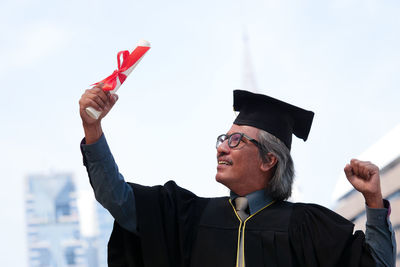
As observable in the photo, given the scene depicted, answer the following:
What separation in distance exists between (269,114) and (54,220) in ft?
548

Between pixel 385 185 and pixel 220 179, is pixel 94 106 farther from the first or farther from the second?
pixel 385 185

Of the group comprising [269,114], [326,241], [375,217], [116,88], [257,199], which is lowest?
[326,241]

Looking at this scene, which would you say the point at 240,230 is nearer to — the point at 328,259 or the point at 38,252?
the point at 328,259

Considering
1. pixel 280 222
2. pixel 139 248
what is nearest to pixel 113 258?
pixel 139 248

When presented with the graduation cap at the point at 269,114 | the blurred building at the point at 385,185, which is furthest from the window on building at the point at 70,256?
the graduation cap at the point at 269,114

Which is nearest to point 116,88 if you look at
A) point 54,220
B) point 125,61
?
point 125,61

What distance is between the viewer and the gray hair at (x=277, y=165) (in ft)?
12.8

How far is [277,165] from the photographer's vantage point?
3.97 meters

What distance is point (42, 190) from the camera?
6467 inches

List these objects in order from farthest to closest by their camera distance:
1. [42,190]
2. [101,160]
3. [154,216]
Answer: [42,190] < [154,216] < [101,160]

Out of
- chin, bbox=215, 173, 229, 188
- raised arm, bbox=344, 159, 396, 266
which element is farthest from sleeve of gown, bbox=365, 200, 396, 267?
chin, bbox=215, 173, 229, 188

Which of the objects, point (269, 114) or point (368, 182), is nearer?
point (368, 182)

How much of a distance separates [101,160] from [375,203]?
55.8 inches

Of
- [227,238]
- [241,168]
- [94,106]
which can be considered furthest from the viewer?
[241,168]
